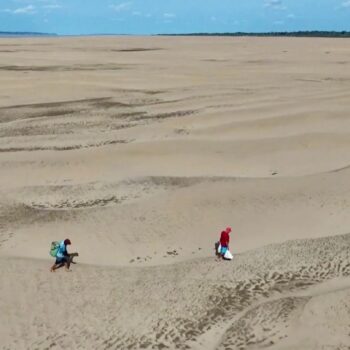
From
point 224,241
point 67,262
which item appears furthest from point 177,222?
point 67,262

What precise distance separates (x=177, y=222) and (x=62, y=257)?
3.18 m

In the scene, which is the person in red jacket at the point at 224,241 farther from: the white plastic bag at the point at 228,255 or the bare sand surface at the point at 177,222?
the bare sand surface at the point at 177,222

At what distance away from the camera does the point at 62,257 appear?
10227mm

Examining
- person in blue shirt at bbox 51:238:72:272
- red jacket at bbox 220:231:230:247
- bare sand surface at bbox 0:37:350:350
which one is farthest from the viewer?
red jacket at bbox 220:231:230:247

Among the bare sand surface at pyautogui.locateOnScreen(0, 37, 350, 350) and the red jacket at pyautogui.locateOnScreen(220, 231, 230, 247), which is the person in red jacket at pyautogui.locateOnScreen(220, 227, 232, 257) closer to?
the red jacket at pyautogui.locateOnScreen(220, 231, 230, 247)

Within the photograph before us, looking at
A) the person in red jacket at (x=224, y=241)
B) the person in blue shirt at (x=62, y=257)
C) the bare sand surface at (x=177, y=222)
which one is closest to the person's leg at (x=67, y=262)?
the person in blue shirt at (x=62, y=257)

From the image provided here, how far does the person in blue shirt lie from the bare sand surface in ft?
0.80

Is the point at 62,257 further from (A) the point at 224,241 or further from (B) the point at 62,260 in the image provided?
(A) the point at 224,241

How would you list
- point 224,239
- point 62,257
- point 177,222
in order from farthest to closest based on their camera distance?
point 177,222 < point 224,239 < point 62,257

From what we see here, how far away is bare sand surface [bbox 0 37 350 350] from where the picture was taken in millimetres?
8523

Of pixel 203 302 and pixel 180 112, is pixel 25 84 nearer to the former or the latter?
pixel 180 112

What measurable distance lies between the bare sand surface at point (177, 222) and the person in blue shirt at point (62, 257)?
24 cm

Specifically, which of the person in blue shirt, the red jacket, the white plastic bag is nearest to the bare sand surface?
the white plastic bag

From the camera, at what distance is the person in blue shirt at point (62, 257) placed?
1014 centimetres
